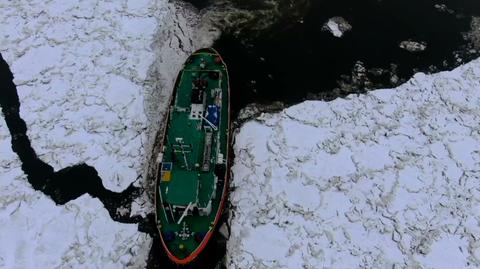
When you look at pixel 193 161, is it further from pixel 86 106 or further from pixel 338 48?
pixel 338 48

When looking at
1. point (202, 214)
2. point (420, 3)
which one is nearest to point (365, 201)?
point (202, 214)

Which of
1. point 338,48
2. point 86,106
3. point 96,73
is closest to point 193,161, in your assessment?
point 86,106

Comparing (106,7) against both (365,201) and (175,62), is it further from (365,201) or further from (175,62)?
(365,201)

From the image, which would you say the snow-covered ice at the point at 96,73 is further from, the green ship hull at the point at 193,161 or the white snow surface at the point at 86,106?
the green ship hull at the point at 193,161

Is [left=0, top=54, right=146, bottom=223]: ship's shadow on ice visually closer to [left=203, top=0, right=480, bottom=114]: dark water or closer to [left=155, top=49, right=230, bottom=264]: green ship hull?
[left=155, top=49, right=230, bottom=264]: green ship hull

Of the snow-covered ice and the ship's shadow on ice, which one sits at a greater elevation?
the snow-covered ice

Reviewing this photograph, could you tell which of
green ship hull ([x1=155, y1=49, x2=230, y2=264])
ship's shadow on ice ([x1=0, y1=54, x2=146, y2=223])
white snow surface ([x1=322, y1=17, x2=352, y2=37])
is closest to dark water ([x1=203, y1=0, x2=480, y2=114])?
white snow surface ([x1=322, y1=17, x2=352, y2=37])
